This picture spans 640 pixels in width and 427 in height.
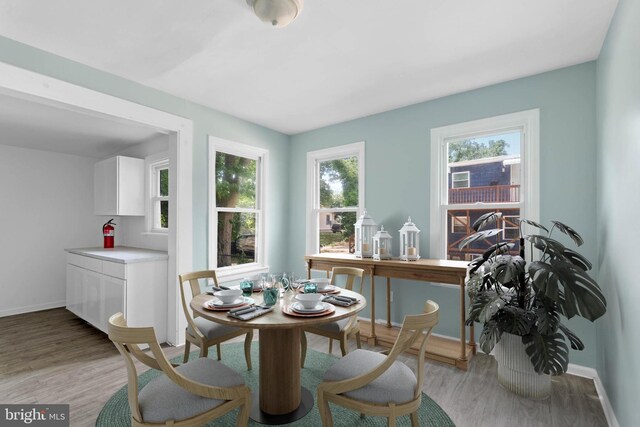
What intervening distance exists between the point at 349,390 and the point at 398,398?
243 millimetres

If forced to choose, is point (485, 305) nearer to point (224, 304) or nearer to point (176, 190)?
point (224, 304)

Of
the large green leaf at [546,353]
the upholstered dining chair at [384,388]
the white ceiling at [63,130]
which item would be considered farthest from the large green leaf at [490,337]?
the white ceiling at [63,130]

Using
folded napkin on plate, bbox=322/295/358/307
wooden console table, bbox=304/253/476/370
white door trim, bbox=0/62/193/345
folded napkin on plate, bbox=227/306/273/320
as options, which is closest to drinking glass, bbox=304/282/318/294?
folded napkin on plate, bbox=322/295/358/307

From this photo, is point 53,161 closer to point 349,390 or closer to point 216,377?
point 216,377

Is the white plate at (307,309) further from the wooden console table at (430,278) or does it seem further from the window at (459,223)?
the window at (459,223)

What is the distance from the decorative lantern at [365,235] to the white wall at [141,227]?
7.98 ft

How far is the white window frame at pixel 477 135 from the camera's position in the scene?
2.84 meters

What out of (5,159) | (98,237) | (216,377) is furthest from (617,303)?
(5,159)

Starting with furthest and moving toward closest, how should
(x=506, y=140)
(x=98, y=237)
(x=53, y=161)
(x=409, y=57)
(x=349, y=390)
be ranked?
(x=98, y=237), (x=53, y=161), (x=506, y=140), (x=409, y=57), (x=349, y=390)

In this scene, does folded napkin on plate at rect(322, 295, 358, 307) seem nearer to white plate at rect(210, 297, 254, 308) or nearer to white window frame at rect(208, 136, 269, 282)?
white plate at rect(210, 297, 254, 308)

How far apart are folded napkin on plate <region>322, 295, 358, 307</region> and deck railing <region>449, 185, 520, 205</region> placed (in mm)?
1835

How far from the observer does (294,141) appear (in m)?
4.70

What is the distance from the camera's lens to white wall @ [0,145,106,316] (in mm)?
4488

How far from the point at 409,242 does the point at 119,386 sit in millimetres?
2904
